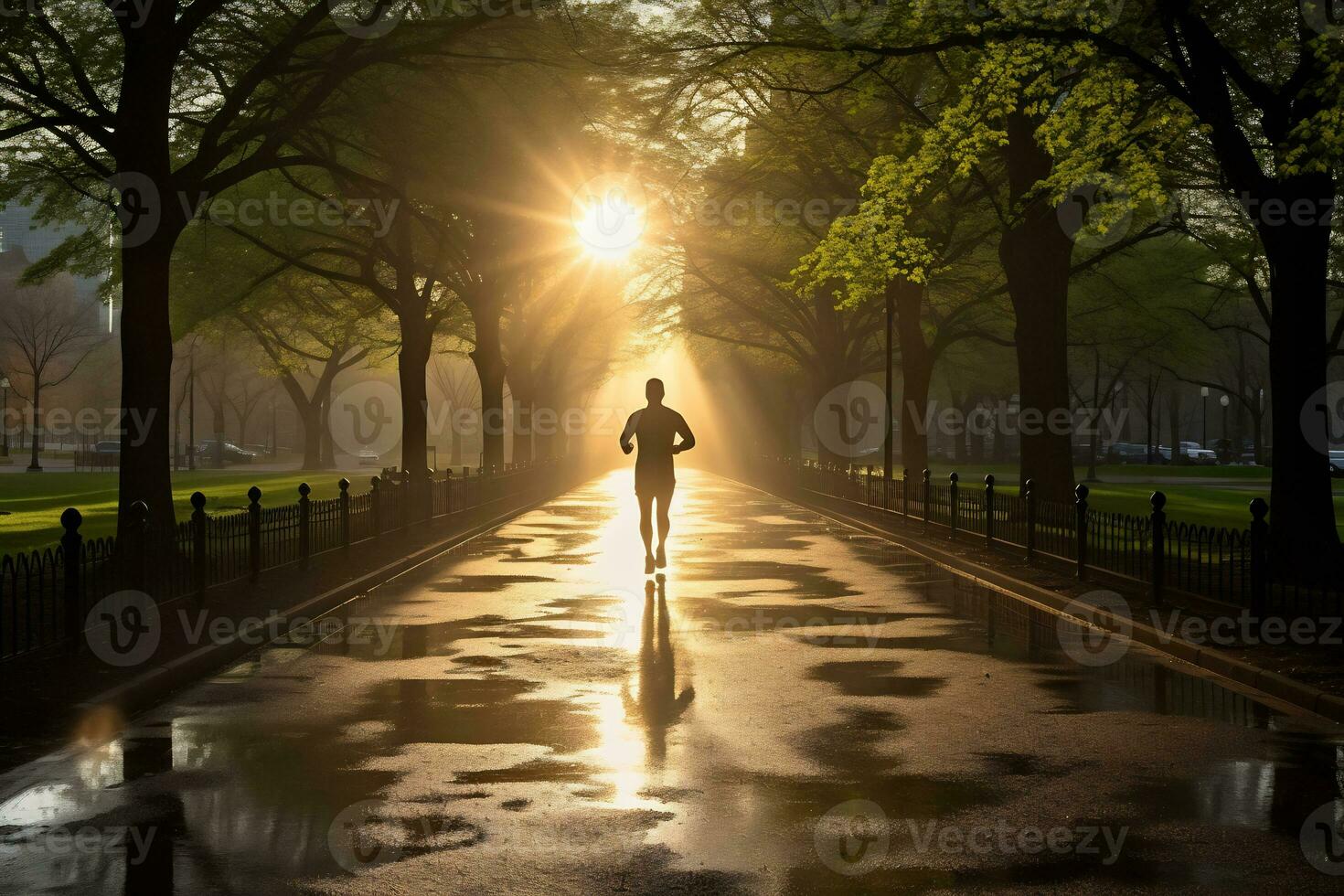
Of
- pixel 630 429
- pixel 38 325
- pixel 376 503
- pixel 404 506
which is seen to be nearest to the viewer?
pixel 630 429

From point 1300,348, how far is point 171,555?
13.4 m

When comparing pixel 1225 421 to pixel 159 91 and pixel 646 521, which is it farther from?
pixel 159 91

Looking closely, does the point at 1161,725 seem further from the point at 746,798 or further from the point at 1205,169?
the point at 1205,169

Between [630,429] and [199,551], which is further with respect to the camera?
[630,429]

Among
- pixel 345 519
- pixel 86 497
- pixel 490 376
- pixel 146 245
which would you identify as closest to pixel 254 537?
pixel 345 519

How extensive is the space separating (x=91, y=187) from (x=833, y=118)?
1495cm

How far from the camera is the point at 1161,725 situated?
9.46 m

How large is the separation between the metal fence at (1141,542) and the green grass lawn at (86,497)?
51.3ft

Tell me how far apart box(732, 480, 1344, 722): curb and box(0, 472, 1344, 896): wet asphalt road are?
12.3 inches

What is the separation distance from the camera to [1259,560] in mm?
13539

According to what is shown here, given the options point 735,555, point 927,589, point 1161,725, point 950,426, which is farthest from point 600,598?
point 950,426

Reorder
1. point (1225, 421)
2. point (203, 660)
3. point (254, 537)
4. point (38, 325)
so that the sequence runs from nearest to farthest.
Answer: point (203, 660) < point (254, 537) < point (38, 325) < point (1225, 421)

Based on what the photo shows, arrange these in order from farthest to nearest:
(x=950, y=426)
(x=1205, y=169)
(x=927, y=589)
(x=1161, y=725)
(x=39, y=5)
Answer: (x=950, y=426)
(x=1205, y=169)
(x=39, y=5)
(x=927, y=589)
(x=1161, y=725)

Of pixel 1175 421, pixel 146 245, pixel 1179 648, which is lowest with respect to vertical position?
pixel 1179 648
